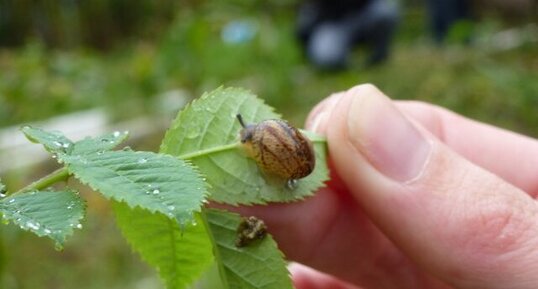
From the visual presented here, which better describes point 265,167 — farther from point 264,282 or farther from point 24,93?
point 24,93

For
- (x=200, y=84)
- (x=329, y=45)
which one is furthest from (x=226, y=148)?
(x=329, y=45)

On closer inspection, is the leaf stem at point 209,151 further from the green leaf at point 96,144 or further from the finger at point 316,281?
the finger at point 316,281

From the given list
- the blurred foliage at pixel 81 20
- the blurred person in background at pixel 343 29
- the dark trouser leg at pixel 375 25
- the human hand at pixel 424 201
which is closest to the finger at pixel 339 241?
the human hand at pixel 424 201

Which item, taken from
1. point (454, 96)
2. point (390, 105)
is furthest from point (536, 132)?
point (390, 105)

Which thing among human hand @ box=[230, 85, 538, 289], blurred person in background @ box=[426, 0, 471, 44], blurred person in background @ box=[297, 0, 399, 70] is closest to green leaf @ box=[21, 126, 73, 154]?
human hand @ box=[230, 85, 538, 289]

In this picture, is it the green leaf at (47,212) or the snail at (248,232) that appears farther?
the snail at (248,232)

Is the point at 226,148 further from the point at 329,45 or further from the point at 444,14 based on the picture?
the point at 444,14
